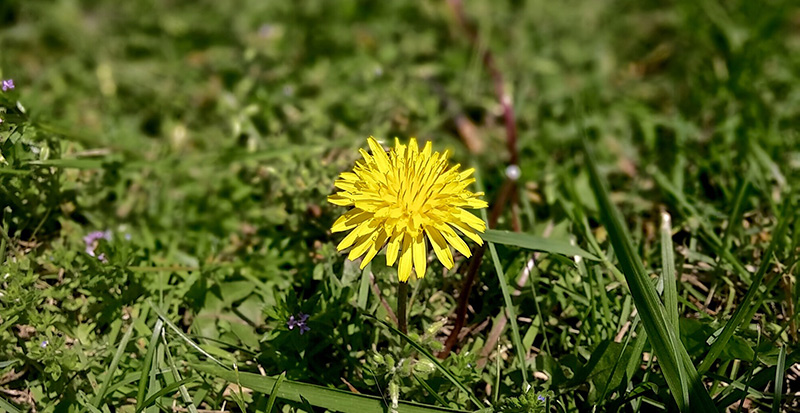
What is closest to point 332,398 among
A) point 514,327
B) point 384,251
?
point 384,251

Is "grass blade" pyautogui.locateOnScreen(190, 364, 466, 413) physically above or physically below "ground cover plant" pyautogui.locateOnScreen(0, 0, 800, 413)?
below

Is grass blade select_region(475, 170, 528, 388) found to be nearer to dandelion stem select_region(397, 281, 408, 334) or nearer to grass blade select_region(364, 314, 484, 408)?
grass blade select_region(364, 314, 484, 408)

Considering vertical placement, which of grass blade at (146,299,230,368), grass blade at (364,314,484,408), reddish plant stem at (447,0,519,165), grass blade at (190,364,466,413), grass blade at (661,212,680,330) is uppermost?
reddish plant stem at (447,0,519,165)

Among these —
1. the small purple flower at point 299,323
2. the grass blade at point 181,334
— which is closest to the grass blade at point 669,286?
the small purple flower at point 299,323

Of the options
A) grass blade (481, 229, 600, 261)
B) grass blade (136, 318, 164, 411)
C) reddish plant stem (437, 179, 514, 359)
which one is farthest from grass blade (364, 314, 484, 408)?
grass blade (136, 318, 164, 411)

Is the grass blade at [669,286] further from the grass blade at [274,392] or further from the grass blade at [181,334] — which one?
the grass blade at [181,334]

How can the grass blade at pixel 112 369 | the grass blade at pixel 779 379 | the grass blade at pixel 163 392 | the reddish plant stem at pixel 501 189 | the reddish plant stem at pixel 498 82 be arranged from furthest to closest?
the reddish plant stem at pixel 498 82, the reddish plant stem at pixel 501 189, the grass blade at pixel 112 369, the grass blade at pixel 163 392, the grass blade at pixel 779 379

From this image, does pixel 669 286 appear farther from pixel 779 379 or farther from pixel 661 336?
pixel 779 379

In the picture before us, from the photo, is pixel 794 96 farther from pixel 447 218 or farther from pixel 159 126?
pixel 159 126

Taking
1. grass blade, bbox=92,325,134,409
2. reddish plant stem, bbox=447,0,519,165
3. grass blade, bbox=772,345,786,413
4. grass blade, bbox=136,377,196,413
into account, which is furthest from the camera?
reddish plant stem, bbox=447,0,519,165
